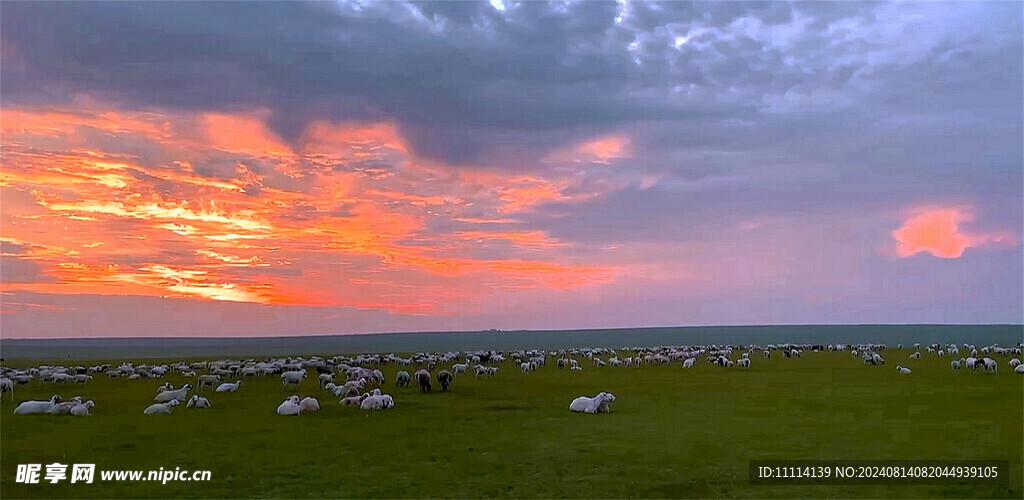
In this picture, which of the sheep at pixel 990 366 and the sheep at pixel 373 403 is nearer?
the sheep at pixel 373 403

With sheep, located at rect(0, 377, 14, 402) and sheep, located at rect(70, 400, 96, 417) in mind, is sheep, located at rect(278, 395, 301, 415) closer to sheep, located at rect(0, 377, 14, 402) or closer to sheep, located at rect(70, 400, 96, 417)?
sheep, located at rect(70, 400, 96, 417)

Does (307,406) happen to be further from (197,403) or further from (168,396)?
(168,396)

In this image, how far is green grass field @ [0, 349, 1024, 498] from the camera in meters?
13.8

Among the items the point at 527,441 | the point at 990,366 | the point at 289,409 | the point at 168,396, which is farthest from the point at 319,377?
the point at 990,366

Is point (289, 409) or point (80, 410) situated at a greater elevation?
point (289, 409)

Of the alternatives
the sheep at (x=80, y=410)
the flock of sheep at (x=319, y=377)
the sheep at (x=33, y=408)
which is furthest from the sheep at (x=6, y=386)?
the sheep at (x=80, y=410)

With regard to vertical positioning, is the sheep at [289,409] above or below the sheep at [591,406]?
below

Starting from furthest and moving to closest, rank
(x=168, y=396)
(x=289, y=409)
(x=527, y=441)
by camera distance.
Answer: (x=168, y=396)
(x=289, y=409)
(x=527, y=441)

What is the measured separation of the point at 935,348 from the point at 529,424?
67.7 meters

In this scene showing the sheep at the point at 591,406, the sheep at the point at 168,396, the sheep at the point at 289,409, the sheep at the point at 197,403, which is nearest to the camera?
the sheep at the point at 591,406

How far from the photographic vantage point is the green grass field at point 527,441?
1382 centimetres

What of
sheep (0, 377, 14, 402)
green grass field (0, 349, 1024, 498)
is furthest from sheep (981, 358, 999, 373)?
sheep (0, 377, 14, 402)

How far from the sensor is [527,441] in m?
18.5

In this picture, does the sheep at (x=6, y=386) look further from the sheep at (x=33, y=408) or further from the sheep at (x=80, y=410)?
the sheep at (x=80, y=410)
